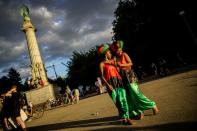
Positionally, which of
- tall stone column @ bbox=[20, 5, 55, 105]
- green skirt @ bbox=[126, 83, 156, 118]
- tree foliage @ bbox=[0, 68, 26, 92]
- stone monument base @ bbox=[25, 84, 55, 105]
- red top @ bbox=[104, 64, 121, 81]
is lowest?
green skirt @ bbox=[126, 83, 156, 118]

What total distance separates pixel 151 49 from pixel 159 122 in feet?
129

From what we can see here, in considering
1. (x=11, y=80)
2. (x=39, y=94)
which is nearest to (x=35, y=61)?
(x=39, y=94)

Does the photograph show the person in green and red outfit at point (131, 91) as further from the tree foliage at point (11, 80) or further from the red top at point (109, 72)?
the tree foliage at point (11, 80)

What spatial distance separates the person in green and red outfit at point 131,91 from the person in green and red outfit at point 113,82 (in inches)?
7.5

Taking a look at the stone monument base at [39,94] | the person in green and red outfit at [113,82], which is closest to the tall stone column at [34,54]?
the stone monument base at [39,94]

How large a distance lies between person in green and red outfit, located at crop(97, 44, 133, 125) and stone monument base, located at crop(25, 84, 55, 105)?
26293 mm

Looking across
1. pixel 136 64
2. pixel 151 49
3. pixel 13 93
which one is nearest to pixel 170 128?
pixel 13 93

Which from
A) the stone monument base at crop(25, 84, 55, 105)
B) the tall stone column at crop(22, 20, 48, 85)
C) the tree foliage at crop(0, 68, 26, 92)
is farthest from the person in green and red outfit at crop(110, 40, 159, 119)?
the tree foliage at crop(0, 68, 26, 92)

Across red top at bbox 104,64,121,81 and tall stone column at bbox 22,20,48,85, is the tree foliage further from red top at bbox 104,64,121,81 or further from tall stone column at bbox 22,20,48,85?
red top at bbox 104,64,121,81

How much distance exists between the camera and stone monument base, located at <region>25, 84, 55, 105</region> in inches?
1290

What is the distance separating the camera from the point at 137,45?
47.2m

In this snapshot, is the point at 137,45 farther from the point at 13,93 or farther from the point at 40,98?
the point at 13,93

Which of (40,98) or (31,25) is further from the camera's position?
(31,25)

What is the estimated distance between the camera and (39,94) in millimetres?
33062
